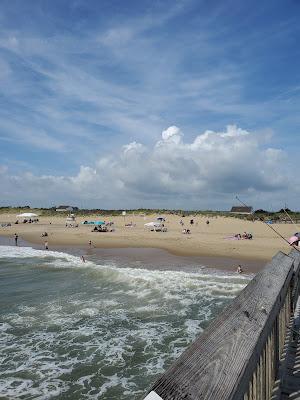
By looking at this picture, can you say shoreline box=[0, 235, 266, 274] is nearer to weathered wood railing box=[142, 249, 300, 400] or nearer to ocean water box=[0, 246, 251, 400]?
ocean water box=[0, 246, 251, 400]


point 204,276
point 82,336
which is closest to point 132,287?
point 204,276

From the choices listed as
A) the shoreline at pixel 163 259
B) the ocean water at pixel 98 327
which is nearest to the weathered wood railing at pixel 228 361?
the ocean water at pixel 98 327

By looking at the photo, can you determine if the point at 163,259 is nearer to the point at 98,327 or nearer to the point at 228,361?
the point at 98,327

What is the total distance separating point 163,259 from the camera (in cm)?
3184

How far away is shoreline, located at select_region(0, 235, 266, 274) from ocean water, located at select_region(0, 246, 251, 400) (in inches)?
136

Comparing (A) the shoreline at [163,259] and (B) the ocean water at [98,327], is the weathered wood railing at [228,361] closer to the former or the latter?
(B) the ocean water at [98,327]

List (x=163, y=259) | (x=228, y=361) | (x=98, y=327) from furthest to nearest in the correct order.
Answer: (x=163, y=259)
(x=98, y=327)
(x=228, y=361)

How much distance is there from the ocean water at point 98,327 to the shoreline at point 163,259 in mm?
3445

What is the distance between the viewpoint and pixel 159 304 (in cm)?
1614

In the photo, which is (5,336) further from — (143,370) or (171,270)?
(171,270)

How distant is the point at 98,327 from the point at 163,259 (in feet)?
62.6

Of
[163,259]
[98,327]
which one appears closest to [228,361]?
[98,327]

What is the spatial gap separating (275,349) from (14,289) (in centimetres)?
1863

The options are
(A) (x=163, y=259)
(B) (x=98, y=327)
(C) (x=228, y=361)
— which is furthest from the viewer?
(A) (x=163, y=259)
